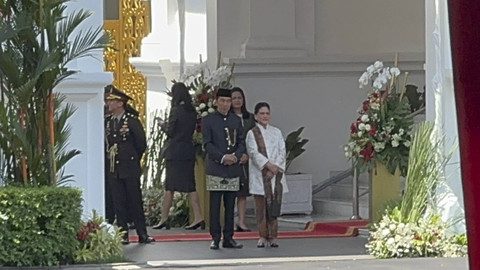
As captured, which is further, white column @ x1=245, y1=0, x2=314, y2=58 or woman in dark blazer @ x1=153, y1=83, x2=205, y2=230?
white column @ x1=245, y1=0, x2=314, y2=58

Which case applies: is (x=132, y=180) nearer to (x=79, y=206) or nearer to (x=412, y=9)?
(x=79, y=206)

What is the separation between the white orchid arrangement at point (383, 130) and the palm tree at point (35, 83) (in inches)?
203

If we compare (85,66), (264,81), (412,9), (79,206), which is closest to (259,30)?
(264,81)

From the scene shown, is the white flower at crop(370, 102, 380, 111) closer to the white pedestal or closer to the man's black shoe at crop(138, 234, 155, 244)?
the white pedestal

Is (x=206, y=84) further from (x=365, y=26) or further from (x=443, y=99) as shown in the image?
(x=443, y=99)

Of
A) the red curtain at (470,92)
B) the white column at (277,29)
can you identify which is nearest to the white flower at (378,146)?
the white column at (277,29)

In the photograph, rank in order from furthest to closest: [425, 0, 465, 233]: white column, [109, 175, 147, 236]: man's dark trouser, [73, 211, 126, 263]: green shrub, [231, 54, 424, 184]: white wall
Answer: [231, 54, 424, 184]: white wall
[109, 175, 147, 236]: man's dark trouser
[425, 0, 465, 233]: white column
[73, 211, 126, 263]: green shrub

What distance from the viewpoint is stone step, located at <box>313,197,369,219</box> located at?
1491 cm

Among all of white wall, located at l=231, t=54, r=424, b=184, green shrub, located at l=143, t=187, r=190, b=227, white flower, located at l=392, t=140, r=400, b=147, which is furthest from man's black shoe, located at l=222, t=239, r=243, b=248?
white wall, located at l=231, t=54, r=424, b=184

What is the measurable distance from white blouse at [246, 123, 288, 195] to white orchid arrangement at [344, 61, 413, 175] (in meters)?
1.77

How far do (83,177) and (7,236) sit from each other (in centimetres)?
154

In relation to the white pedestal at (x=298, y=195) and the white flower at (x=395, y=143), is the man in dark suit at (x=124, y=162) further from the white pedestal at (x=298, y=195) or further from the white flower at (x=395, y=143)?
the white pedestal at (x=298, y=195)

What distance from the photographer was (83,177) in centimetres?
1018

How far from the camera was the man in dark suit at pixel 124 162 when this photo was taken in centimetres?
1209
